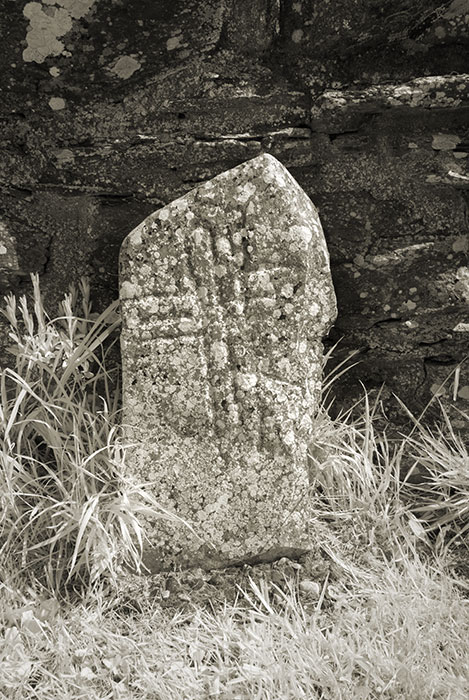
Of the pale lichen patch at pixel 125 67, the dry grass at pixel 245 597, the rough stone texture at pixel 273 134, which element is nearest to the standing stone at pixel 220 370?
the dry grass at pixel 245 597

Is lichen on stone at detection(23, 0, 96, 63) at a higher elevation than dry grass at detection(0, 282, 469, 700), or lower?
higher

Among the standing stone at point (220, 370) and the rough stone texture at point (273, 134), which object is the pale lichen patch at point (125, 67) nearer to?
the rough stone texture at point (273, 134)

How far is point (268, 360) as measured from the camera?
2.13 m

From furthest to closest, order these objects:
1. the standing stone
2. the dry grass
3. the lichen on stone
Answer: the lichen on stone, the standing stone, the dry grass

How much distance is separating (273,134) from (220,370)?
834mm

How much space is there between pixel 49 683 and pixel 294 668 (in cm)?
64

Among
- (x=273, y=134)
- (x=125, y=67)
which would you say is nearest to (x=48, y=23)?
(x=125, y=67)

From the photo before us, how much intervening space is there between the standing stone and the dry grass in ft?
0.47

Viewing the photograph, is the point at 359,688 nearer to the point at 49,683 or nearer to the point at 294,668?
the point at 294,668

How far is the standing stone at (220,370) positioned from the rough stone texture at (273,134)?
0.36 m

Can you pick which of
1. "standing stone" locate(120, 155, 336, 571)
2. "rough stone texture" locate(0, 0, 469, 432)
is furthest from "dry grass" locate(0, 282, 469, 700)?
"rough stone texture" locate(0, 0, 469, 432)

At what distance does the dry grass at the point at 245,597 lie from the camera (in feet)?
6.20

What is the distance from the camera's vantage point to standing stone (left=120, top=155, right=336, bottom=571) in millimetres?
2115

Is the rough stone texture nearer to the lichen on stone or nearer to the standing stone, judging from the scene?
the lichen on stone
